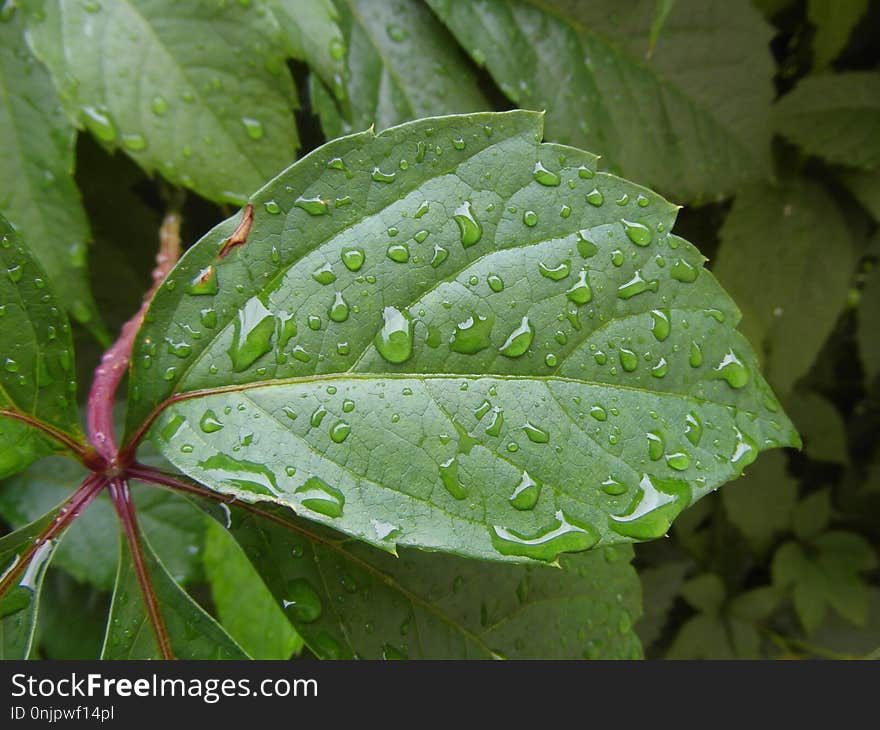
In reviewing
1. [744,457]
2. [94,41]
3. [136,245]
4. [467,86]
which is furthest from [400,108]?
[744,457]

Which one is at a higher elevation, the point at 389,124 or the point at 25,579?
the point at 389,124

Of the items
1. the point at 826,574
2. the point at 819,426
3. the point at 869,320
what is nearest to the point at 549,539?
the point at 869,320

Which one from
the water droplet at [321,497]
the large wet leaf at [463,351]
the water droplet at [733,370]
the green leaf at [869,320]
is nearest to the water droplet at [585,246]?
the large wet leaf at [463,351]

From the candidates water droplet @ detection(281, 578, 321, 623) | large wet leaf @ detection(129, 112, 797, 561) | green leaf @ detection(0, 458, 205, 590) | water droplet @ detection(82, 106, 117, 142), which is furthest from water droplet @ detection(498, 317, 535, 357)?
green leaf @ detection(0, 458, 205, 590)

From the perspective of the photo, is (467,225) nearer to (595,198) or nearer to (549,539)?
(595,198)

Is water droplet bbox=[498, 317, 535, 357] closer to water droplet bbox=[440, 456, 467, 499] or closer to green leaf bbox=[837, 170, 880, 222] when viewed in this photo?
water droplet bbox=[440, 456, 467, 499]

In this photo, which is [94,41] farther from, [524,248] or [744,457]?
[744,457]
